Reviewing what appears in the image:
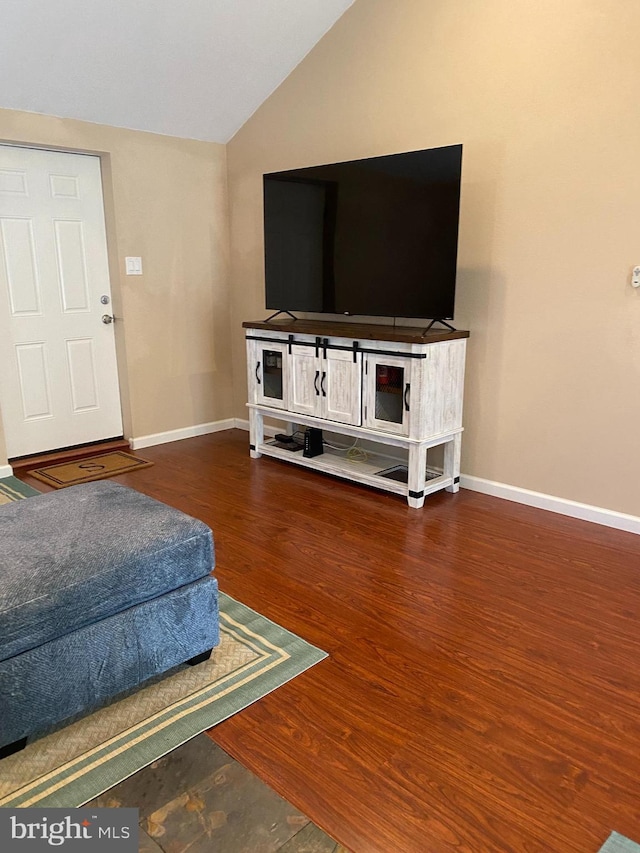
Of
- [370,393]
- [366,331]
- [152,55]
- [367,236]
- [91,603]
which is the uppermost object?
[152,55]

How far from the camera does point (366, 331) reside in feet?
11.1

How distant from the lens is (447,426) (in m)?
3.39

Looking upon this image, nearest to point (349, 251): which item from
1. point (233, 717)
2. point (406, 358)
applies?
point (406, 358)

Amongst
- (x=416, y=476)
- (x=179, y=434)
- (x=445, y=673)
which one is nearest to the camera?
(x=445, y=673)

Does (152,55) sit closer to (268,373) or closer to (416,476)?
Result: (268,373)

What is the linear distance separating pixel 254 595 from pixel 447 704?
0.88 metres

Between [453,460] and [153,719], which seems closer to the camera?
[153,719]

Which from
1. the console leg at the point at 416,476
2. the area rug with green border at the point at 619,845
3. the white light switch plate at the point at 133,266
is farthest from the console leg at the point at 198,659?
the white light switch plate at the point at 133,266

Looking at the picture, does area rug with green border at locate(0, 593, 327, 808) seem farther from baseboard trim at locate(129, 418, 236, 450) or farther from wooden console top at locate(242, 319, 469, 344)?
baseboard trim at locate(129, 418, 236, 450)

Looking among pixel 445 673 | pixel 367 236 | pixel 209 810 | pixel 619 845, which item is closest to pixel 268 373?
pixel 367 236

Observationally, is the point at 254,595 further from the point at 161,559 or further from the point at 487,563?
the point at 487,563

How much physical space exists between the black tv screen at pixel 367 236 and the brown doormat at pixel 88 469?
1393 millimetres

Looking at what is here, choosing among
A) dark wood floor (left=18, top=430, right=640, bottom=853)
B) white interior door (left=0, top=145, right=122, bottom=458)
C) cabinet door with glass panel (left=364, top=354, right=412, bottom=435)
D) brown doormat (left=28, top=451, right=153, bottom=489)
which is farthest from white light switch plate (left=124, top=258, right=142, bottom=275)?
cabinet door with glass panel (left=364, top=354, right=412, bottom=435)

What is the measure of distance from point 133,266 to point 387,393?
207 centimetres
